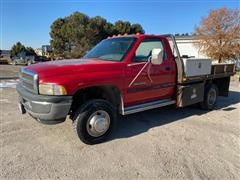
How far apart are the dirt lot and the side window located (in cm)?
152

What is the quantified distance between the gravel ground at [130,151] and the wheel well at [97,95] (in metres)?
0.66

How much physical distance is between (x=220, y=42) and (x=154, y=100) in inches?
771

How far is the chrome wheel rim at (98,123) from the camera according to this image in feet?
13.6

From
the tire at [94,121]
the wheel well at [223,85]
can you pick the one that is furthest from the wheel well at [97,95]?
the wheel well at [223,85]

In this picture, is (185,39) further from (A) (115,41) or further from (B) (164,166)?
(B) (164,166)

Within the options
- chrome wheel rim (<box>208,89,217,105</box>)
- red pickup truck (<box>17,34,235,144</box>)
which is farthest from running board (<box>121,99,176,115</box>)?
chrome wheel rim (<box>208,89,217,105</box>)

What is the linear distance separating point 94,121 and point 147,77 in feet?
5.03

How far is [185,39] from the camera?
2916 centimetres

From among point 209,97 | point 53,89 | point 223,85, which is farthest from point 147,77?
point 223,85

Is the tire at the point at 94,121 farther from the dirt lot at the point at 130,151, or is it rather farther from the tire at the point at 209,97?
the tire at the point at 209,97

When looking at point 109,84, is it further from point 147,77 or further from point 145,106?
point 145,106

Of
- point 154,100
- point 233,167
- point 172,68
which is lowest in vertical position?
point 233,167

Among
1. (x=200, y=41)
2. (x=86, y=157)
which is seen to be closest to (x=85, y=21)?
(x=200, y=41)

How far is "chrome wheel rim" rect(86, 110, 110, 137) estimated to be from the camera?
13.6 feet
